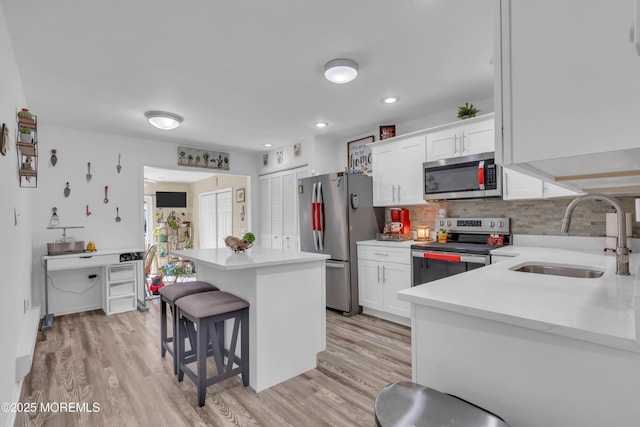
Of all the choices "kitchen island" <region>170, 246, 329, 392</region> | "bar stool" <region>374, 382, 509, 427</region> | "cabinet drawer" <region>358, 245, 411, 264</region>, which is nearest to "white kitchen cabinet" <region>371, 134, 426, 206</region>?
"cabinet drawer" <region>358, 245, 411, 264</region>

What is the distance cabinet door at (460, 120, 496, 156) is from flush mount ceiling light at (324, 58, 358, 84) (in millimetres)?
1357

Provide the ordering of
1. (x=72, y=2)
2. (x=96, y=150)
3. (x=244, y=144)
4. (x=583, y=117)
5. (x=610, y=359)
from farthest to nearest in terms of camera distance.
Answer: (x=244, y=144) → (x=96, y=150) → (x=72, y=2) → (x=610, y=359) → (x=583, y=117)

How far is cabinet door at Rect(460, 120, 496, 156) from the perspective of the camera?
9.84ft

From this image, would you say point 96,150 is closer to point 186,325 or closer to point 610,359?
point 186,325

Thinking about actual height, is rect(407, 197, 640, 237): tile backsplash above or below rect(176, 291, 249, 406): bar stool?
above

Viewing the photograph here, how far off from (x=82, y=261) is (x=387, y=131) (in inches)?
158

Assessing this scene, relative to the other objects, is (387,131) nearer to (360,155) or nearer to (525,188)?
(360,155)

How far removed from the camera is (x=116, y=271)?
4.14 metres

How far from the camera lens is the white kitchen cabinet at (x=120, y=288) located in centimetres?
403

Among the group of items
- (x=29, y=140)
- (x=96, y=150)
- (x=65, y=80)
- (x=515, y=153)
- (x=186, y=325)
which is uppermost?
(x=65, y=80)

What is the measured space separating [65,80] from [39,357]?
7.87 feet

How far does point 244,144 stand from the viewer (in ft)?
16.6

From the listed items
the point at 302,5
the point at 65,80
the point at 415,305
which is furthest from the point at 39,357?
the point at 302,5

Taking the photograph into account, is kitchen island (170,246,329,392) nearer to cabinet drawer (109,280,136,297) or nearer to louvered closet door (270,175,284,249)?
cabinet drawer (109,280,136,297)
